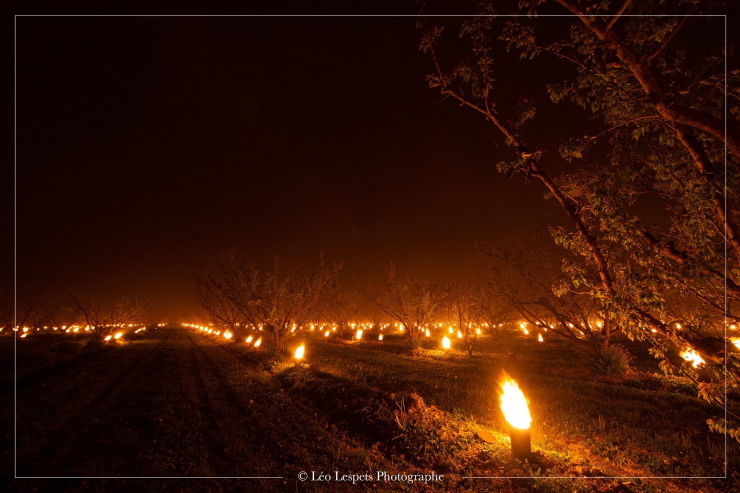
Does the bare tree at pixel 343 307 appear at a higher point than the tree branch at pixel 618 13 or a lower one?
lower

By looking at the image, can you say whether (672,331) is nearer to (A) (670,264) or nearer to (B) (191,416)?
(A) (670,264)

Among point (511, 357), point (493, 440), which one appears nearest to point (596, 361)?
point (511, 357)

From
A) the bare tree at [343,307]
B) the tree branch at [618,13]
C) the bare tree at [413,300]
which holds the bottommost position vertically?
the bare tree at [343,307]

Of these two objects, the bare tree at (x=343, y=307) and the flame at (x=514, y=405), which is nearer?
the flame at (x=514, y=405)

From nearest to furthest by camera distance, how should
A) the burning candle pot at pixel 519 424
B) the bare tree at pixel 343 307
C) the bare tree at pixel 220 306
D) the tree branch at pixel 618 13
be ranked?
1. the tree branch at pixel 618 13
2. the burning candle pot at pixel 519 424
3. the bare tree at pixel 220 306
4. the bare tree at pixel 343 307

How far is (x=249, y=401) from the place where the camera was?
1252 cm

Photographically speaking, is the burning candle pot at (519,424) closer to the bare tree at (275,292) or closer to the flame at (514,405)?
the flame at (514,405)

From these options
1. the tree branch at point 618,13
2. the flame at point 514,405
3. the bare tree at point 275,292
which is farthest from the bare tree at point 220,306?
the tree branch at point 618,13

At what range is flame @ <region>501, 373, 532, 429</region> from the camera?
6.79 metres

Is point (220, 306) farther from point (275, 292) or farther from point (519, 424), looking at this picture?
point (519, 424)

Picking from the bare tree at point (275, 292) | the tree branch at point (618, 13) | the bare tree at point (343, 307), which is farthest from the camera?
the bare tree at point (343, 307)

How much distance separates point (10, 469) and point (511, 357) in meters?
24.9

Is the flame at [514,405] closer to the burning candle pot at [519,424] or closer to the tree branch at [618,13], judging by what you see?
the burning candle pot at [519,424]

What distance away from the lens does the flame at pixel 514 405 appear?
6785 millimetres
